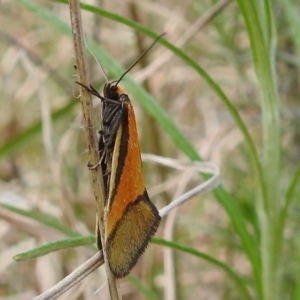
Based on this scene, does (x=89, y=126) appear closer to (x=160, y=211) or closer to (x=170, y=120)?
(x=160, y=211)

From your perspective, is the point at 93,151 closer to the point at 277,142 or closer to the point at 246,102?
the point at 277,142

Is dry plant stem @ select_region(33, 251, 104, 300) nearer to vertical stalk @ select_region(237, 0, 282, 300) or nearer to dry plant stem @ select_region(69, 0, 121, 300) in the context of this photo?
dry plant stem @ select_region(69, 0, 121, 300)

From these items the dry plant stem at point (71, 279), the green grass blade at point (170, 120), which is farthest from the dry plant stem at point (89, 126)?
the green grass blade at point (170, 120)

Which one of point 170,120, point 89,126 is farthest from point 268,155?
point 89,126

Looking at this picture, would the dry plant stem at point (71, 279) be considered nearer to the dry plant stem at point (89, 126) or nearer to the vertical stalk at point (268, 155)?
the dry plant stem at point (89, 126)

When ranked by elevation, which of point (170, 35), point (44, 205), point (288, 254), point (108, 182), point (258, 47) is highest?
point (170, 35)

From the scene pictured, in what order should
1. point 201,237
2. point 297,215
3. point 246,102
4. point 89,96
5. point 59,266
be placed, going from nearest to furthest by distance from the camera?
point 89,96
point 297,215
point 59,266
point 246,102
point 201,237

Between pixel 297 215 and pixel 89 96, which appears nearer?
pixel 89 96

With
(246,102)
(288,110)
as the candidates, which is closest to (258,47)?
(288,110)
